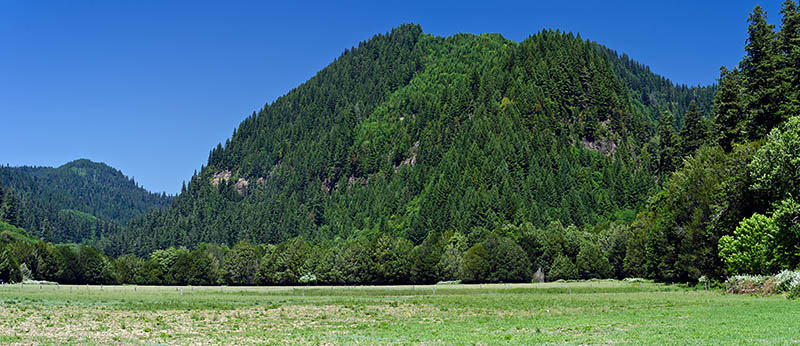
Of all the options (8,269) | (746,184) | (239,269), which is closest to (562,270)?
(239,269)

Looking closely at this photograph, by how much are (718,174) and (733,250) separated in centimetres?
1365

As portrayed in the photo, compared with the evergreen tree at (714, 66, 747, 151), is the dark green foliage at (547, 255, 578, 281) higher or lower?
lower

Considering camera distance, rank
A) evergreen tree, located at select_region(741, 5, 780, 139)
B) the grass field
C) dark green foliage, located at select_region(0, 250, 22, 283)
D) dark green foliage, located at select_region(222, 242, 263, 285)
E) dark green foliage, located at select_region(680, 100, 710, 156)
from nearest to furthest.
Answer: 1. the grass field
2. evergreen tree, located at select_region(741, 5, 780, 139)
3. dark green foliage, located at select_region(680, 100, 710, 156)
4. dark green foliage, located at select_region(0, 250, 22, 283)
5. dark green foliage, located at select_region(222, 242, 263, 285)

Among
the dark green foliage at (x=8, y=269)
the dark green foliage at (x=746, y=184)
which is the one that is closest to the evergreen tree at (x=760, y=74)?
the dark green foliage at (x=746, y=184)

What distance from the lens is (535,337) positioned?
33406mm

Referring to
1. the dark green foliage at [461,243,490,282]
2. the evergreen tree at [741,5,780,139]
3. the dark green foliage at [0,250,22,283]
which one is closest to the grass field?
the evergreen tree at [741,5,780,139]

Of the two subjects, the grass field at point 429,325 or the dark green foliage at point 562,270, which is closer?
the grass field at point 429,325

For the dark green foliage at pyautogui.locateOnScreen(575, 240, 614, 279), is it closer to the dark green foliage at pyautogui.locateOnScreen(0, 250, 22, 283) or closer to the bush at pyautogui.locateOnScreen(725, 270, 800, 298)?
the bush at pyautogui.locateOnScreen(725, 270, 800, 298)

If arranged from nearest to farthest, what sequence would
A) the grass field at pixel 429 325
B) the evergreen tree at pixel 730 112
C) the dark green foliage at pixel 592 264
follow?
the grass field at pixel 429 325, the evergreen tree at pixel 730 112, the dark green foliage at pixel 592 264

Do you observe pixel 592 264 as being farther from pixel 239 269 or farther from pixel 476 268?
pixel 239 269

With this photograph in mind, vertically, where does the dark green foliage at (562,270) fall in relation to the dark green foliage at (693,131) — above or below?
below

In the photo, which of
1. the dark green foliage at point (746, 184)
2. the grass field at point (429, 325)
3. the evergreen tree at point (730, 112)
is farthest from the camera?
the evergreen tree at point (730, 112)

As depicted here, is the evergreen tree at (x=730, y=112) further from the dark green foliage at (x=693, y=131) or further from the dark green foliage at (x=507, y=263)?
the dark green foliage at (x=507, y=263)

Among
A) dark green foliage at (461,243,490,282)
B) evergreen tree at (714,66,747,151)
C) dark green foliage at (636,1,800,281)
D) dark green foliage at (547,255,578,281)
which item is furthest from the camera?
dark green foliage at (547,255,578,281)
